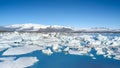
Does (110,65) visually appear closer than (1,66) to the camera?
No

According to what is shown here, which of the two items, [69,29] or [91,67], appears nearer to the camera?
[91,67]

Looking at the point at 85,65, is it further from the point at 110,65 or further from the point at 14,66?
the point at 14,66

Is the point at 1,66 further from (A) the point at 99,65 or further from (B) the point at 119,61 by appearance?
(B) the point at 119,61

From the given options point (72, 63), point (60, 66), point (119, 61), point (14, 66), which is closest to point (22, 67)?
point (14, 66)

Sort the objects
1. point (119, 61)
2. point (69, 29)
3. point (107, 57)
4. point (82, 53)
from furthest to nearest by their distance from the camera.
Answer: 1. point (69, 29)
2. point (82, 53)
3. point (107, 57)
4. point (119, 61)

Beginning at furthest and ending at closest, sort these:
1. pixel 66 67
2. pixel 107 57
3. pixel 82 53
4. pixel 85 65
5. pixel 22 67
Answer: pixel 82 53
pixel 107 57
pixel 85 65
pixel 66 67
pixel 22 67

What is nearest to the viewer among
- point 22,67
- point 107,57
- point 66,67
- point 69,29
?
point 22,67

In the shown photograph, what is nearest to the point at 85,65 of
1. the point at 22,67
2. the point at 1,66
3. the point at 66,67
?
the point at 66,67

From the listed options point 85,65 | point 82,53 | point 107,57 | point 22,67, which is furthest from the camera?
point 82,53

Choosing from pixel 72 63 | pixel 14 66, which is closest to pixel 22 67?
pixel 14 66
